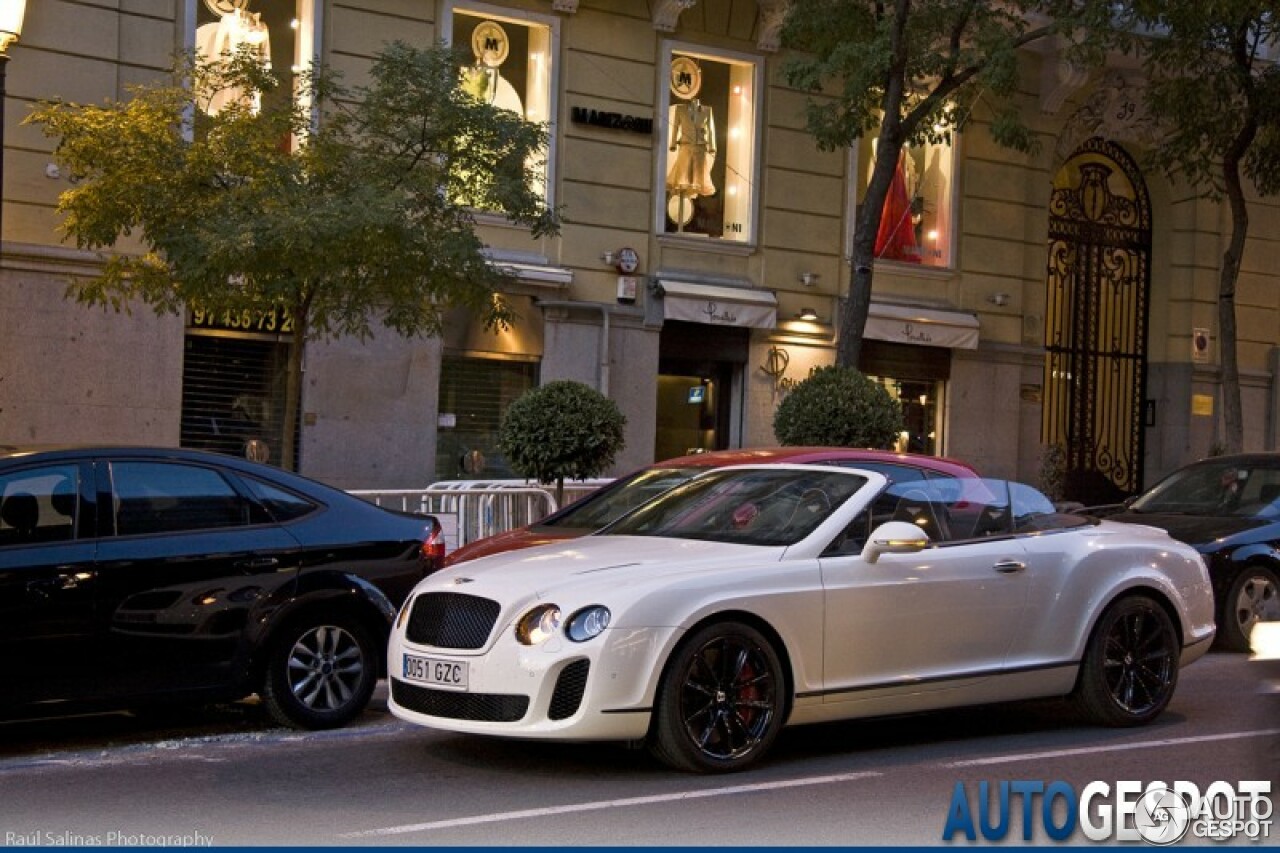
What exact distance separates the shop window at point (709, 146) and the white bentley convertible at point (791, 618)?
1352 cm

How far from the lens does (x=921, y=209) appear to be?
2527cm

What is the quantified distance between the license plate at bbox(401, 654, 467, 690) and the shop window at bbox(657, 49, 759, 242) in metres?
14.9

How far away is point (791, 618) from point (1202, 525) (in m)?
7.18

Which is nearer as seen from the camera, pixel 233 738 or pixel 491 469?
pixel 233 738

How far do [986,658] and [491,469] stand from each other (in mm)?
13048

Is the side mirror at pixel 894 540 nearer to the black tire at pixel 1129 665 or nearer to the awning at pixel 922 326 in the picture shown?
the black tire at pixel 1129 665

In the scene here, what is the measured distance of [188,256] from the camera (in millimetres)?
13883

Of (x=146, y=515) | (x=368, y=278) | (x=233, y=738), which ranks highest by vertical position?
(x=368, y=278)

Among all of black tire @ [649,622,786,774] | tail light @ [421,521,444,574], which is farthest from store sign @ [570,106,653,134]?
black tire @ [649,622,786,774]

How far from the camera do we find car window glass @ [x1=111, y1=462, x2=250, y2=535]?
8734 millimetres

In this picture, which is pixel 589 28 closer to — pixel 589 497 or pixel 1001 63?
pixel 1001 63

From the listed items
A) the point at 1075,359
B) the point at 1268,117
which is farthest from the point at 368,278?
the point at 1075,359

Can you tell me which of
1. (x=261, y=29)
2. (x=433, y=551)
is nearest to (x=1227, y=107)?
(x=261, y=29)

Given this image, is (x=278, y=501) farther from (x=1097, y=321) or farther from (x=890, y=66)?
(x=1097, y=321)
